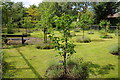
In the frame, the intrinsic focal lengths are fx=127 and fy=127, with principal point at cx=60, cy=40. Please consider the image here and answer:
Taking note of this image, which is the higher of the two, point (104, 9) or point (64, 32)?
point (104, 9)

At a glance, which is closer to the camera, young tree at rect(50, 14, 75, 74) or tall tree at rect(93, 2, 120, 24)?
young tree at rect(50, 14, 75, 74)

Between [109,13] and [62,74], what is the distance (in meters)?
20.6

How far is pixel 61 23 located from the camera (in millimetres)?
3258

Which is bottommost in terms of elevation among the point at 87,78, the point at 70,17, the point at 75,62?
the point at 87,78

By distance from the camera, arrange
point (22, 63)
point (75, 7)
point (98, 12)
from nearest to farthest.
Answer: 1. point (22, 63)
2. point (98, 12)
3. point (75, 7)

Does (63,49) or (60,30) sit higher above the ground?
(60,30)

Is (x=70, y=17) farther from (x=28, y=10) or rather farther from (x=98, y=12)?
(x=28, y=10)

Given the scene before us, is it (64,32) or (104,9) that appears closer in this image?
(64,32)

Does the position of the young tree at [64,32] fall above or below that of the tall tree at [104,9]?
below

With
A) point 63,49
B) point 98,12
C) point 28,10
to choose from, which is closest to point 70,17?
point 63,49

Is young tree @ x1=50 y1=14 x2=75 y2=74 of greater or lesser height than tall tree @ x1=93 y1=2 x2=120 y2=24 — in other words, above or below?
below

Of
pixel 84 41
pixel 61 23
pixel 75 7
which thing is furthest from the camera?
pixel 75 7

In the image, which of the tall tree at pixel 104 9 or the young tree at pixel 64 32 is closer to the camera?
the young tree at pixel 64 32

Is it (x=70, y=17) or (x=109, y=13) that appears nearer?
(x=70, y=17)
